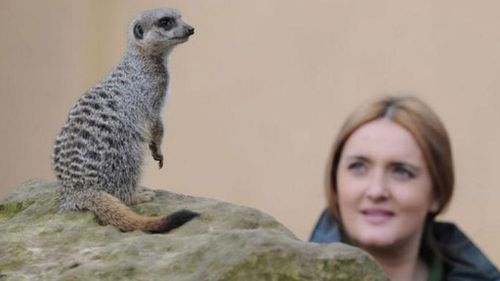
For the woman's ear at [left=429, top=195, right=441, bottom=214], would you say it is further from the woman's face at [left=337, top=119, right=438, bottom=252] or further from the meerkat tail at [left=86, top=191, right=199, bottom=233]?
the meerkat tail at [left=86, top=191, right=199, bottom=233]

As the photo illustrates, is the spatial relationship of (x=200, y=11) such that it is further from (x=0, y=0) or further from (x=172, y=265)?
(x=172, y=265)

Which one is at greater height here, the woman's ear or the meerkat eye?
the meerkat eye

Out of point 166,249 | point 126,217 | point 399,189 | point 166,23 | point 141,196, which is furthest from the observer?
point 166,23

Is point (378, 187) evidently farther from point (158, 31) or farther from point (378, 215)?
point (158, 31)

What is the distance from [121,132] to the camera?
234 cm

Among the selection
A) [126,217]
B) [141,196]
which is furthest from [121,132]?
[126,217]

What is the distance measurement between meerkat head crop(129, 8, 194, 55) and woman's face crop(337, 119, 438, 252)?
1.12 m

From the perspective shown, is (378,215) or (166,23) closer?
(378,215)

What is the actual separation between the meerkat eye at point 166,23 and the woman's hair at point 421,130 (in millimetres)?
1113

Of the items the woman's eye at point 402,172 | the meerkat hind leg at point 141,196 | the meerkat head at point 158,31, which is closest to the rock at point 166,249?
the meerkat hind leg at point 141,196

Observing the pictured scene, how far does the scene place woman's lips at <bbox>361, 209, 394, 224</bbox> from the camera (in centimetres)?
139

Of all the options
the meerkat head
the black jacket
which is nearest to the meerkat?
the meerkat head

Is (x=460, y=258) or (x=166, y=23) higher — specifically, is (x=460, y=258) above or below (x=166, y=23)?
below

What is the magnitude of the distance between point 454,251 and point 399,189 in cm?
14
